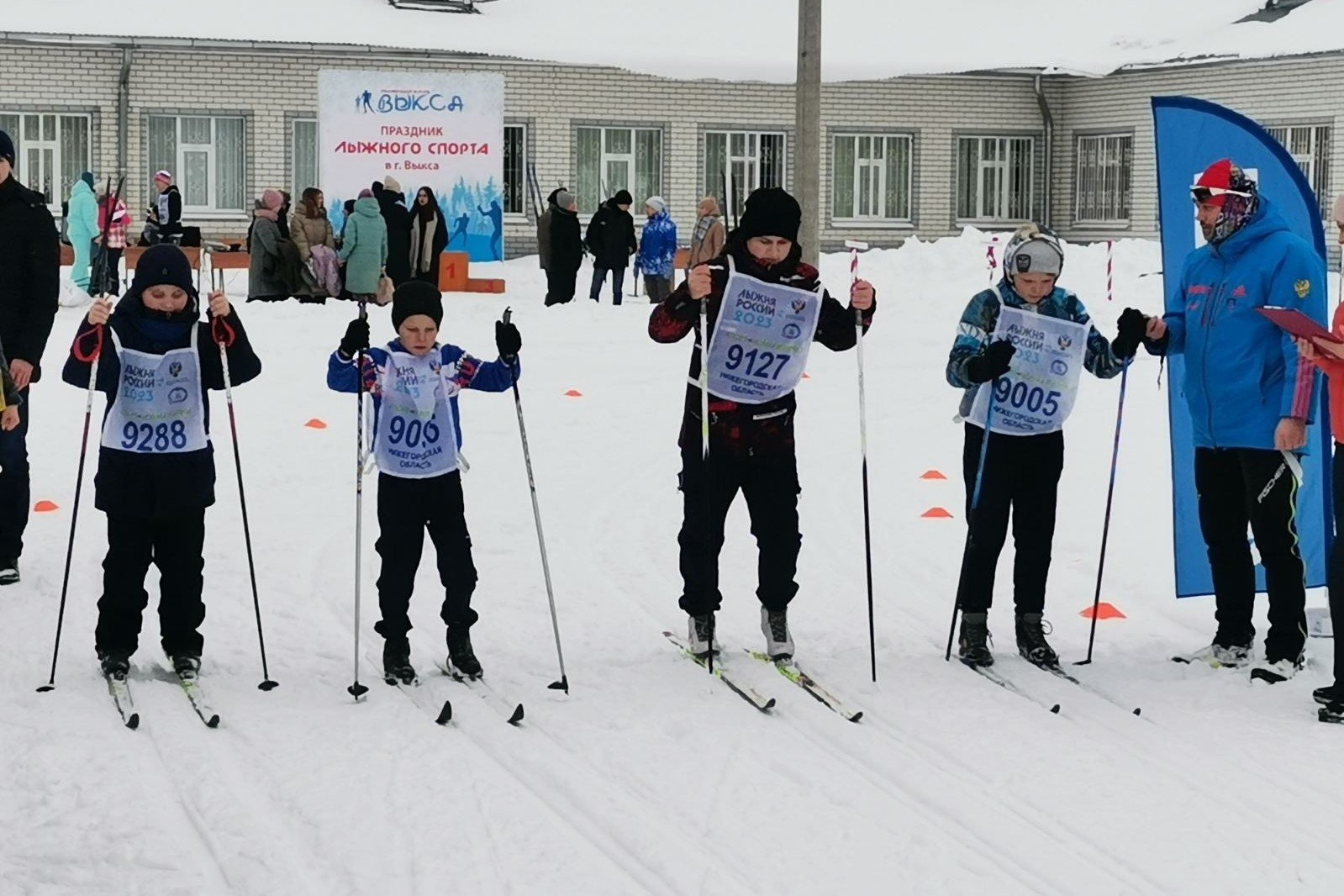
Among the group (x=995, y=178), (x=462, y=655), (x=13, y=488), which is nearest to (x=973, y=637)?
(x=462, y=655)

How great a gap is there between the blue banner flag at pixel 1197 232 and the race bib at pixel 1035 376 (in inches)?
19.6

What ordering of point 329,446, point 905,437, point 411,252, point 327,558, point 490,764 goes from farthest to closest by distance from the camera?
point 411,252 < point 905,437 < point 329,446 < point 327,558 < point 490,764

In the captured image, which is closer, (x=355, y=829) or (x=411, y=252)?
(x=355, y=829)

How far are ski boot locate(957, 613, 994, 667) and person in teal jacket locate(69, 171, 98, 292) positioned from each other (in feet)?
54.4

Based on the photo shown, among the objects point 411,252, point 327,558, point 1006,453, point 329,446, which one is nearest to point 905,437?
point 329,446

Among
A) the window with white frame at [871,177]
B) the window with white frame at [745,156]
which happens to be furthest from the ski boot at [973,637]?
the window with white frame at [871,177]

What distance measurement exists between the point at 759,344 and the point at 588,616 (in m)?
1.43

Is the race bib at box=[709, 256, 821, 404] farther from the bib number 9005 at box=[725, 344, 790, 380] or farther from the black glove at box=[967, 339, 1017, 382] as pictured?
the black glove at box=[967, 339, 1017, 382]

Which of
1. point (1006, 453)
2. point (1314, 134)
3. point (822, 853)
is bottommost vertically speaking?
point (822, 853)

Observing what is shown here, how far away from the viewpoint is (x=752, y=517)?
680 centimetres

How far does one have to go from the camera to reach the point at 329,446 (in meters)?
11.9

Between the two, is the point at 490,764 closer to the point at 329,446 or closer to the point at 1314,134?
the point at 329,446

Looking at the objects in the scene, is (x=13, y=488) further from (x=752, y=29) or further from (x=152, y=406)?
(x=752, y=29)

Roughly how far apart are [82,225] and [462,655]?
16.6 meters
